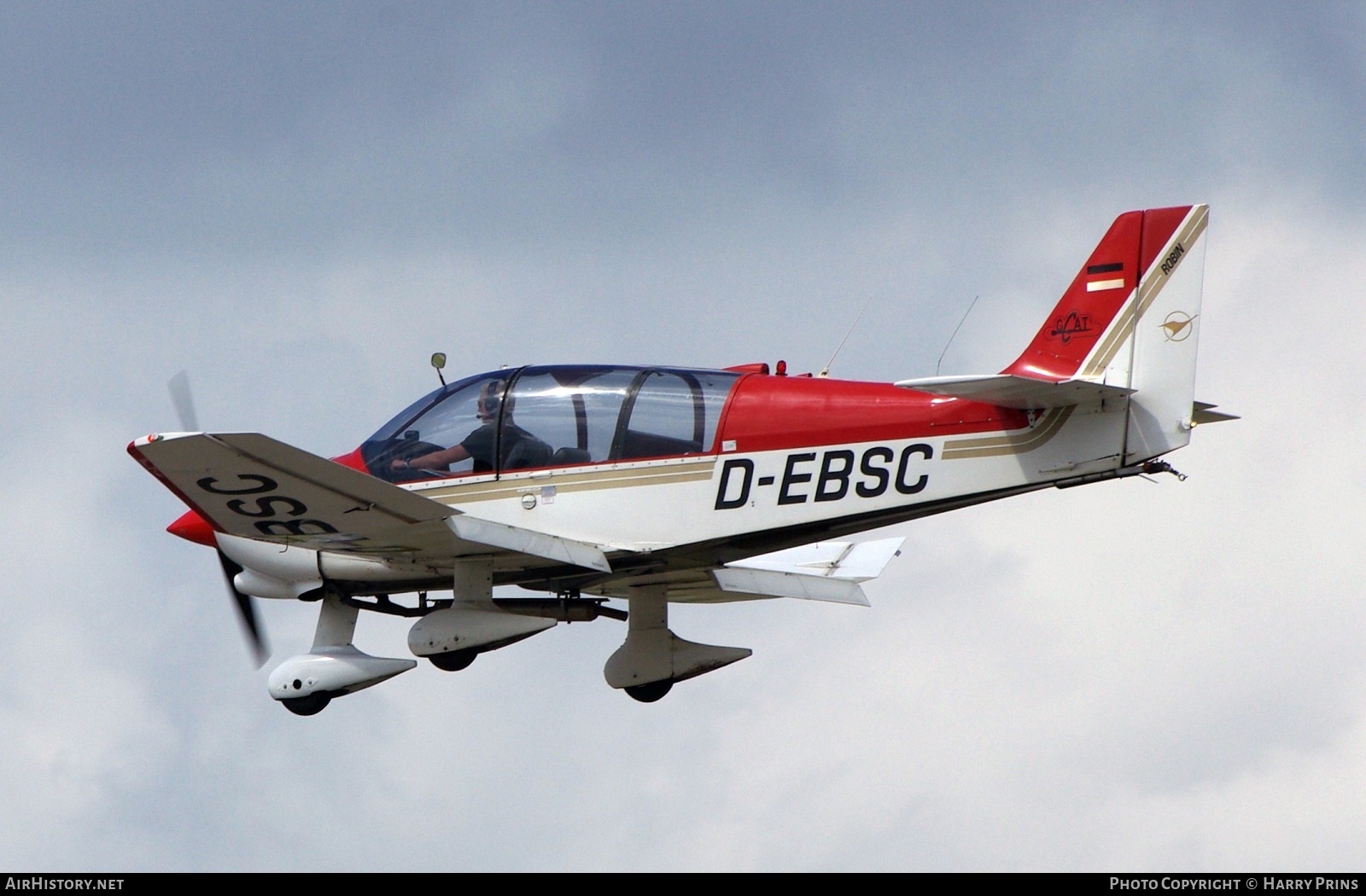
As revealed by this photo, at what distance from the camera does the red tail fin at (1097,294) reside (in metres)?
13.8

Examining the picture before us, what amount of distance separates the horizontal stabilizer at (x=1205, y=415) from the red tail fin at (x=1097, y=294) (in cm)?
87

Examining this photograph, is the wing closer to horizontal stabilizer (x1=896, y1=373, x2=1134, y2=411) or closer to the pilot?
the pilot

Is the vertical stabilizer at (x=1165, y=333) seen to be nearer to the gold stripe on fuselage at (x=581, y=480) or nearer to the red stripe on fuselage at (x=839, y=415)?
the red stripe on fuselage at (x=839, y=415)

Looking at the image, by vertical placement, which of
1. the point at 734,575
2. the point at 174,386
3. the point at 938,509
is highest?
the point at 174,386

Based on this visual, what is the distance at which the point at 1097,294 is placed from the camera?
1395cm

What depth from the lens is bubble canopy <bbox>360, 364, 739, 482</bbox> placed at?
14727mm

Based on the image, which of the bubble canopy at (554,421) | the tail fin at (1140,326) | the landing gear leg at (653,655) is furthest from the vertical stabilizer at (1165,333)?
the landing gear leg at (653,655)

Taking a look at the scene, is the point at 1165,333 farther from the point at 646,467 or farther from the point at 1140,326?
the point at 646,467

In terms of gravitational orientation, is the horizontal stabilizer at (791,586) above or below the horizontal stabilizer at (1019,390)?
below

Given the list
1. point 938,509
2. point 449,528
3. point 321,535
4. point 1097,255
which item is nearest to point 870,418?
point 938,509

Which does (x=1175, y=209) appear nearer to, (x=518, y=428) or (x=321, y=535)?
(x=518, y=428)

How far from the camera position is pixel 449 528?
560 inches

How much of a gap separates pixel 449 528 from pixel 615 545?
1.30m

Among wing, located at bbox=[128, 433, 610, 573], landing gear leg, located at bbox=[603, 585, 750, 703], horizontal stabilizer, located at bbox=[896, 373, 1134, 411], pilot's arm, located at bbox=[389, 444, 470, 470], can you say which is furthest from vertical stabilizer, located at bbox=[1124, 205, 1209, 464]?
pilot's arm, located at bbox=[389, 444, 470, 470]
